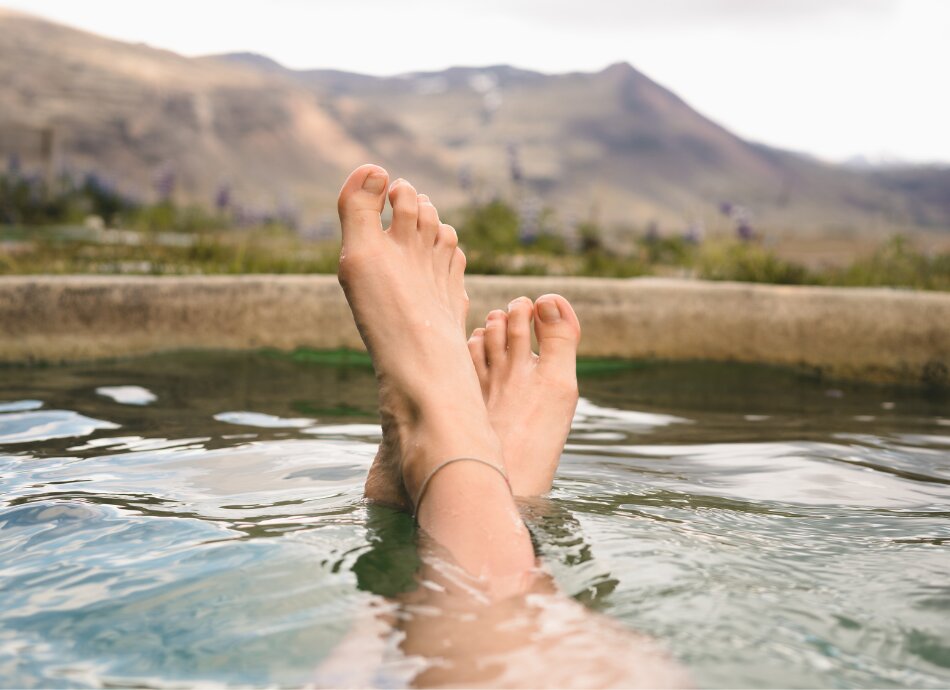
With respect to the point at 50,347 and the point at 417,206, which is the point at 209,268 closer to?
the point at 50,347

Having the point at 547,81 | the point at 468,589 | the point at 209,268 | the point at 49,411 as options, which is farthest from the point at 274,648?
the point at 547,81

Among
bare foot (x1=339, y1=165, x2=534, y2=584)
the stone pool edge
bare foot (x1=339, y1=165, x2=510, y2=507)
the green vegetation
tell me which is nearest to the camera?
bare foot (x1=339, y1=165, x2=534, y2=584)

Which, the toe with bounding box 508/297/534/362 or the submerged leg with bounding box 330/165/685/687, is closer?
the submerged leg with bounding box 330/165/685/687

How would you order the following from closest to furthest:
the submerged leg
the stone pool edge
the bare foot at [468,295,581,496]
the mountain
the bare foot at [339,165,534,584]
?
the submerged leg < the bare foot at [339,165,534,584] < the bare foot at [468,295,581,496] < the stone pool edge < the mountain

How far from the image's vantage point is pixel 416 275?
188 cm

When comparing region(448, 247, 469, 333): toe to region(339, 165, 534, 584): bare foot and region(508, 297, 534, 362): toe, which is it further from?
region(508, 297, 534, 362): toe

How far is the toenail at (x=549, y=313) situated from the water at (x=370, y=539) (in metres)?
0.31

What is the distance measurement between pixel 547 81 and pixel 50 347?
322 feet

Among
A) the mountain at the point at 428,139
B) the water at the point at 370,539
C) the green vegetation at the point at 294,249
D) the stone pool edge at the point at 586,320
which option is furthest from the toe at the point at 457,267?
the mountain at the point at 428,139

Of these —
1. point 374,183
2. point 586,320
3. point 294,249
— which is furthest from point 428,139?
point 374,183

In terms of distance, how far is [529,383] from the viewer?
1.94 m

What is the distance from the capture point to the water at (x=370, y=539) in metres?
1.05

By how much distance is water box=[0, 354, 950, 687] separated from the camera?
1.05 m

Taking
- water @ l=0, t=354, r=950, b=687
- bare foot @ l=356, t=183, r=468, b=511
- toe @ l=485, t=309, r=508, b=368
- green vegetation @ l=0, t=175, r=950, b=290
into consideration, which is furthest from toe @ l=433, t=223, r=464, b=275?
green vegetation @ l=0, t=175, r=950, b=290
